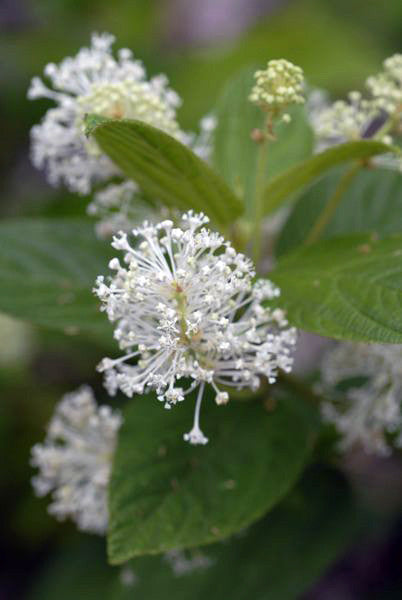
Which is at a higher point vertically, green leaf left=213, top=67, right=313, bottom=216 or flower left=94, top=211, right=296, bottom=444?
green leaf left=213, top=67, right=313, bottom=216

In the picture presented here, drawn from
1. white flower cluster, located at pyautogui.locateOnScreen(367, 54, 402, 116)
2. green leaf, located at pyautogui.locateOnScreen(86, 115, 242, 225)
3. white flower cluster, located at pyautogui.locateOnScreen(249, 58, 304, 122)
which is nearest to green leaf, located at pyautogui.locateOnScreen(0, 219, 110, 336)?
green leaf, located at pyautogui.locateOnScreen(86, 115, 242, 225)

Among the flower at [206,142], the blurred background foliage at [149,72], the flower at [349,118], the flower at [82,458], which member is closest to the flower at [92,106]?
the flower at [206,142]

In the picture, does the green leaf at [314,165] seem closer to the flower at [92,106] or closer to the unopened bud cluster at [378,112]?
the unopened bud cluster at [378,112]

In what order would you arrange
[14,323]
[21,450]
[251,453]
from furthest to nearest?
[14,323], [21,450], [251,453]

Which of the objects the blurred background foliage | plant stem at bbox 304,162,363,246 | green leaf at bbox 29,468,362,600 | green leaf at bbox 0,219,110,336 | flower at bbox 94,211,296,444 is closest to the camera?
flower at bbox 94,211,296,444

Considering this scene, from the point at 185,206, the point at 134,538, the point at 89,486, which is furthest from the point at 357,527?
the point at 185,206

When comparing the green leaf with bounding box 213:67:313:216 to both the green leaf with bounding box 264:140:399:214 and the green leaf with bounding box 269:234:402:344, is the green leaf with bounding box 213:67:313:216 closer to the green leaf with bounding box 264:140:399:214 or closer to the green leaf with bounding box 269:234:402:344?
the green leaf with bounding box 264:140:399:214

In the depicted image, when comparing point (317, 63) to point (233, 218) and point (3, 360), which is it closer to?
point (3, 360)
